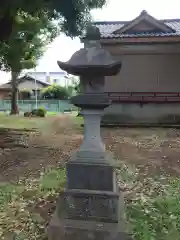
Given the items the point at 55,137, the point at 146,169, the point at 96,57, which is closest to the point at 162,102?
the point at 55,137

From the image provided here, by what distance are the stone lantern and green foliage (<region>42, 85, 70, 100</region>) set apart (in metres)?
34.7

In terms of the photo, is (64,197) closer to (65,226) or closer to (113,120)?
(65,226)

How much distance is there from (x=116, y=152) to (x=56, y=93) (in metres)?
31.2

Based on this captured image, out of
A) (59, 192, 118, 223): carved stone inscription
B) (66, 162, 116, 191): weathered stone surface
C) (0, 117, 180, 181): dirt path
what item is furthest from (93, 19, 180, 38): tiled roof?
(59, 192, 118, 223): carved stone inscription

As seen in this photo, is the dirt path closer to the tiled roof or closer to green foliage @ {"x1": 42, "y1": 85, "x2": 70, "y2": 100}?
the tiled roof

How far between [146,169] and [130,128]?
6.72 m

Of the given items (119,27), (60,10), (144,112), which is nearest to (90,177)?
(60,10)

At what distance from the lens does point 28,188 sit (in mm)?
5691

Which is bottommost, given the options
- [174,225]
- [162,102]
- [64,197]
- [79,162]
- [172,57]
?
[174,225]

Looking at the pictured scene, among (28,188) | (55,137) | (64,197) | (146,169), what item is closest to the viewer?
(64,197)

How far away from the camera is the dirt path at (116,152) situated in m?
7.07

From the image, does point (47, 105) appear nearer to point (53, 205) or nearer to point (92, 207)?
point (53, 205)

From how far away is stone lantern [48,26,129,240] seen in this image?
3713mm

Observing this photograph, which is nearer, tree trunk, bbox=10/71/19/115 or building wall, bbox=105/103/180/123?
building wall, bbox=105/103/180/123
